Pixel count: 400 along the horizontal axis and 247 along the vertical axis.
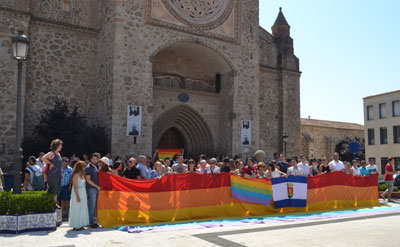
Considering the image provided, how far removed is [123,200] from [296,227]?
3.88 m

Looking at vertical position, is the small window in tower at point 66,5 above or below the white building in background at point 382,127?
above

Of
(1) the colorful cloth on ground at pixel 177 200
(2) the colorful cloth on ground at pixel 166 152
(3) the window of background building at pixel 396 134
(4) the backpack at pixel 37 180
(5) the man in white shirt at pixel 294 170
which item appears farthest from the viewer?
(3) the window of background building at pixel 396 134

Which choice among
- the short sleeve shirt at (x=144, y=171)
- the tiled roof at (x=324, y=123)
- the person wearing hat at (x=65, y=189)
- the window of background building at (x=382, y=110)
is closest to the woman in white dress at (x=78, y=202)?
the person wearing hat at (x=65, y=189)

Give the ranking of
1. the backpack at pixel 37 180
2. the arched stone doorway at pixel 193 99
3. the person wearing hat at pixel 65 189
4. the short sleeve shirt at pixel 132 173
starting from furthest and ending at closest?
the arched stone doorway at pixel 193 99 → the person wearing hat at pixel 65 189 → the short sleeve shirt at pixel 132 173 → the backpack at pixel 37 180

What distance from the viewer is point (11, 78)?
48.4 ft

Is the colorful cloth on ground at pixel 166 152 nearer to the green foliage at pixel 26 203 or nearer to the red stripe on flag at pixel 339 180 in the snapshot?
the red stripe on flag at pixel 339 180

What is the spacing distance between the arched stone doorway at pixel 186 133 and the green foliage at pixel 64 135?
4978mm

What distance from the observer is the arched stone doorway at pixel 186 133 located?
19.8 metres

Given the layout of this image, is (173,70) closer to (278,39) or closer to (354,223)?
(278,39)

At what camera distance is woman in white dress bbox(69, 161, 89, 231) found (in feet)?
24.7

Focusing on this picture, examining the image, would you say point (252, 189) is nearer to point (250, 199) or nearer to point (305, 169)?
point (250, 199)

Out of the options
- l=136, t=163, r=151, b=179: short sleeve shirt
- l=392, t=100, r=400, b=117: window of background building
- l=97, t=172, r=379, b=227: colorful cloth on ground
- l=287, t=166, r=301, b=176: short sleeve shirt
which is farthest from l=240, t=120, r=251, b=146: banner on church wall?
l=392, t=100, r=400, b=117: window of background building

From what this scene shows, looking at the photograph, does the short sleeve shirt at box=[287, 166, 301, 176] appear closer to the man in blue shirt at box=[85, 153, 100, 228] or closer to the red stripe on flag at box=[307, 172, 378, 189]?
the red stripe on flag at box=[307, 172, 378, 189]

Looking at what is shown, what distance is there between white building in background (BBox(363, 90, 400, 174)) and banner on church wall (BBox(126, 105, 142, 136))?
89.7 feet
